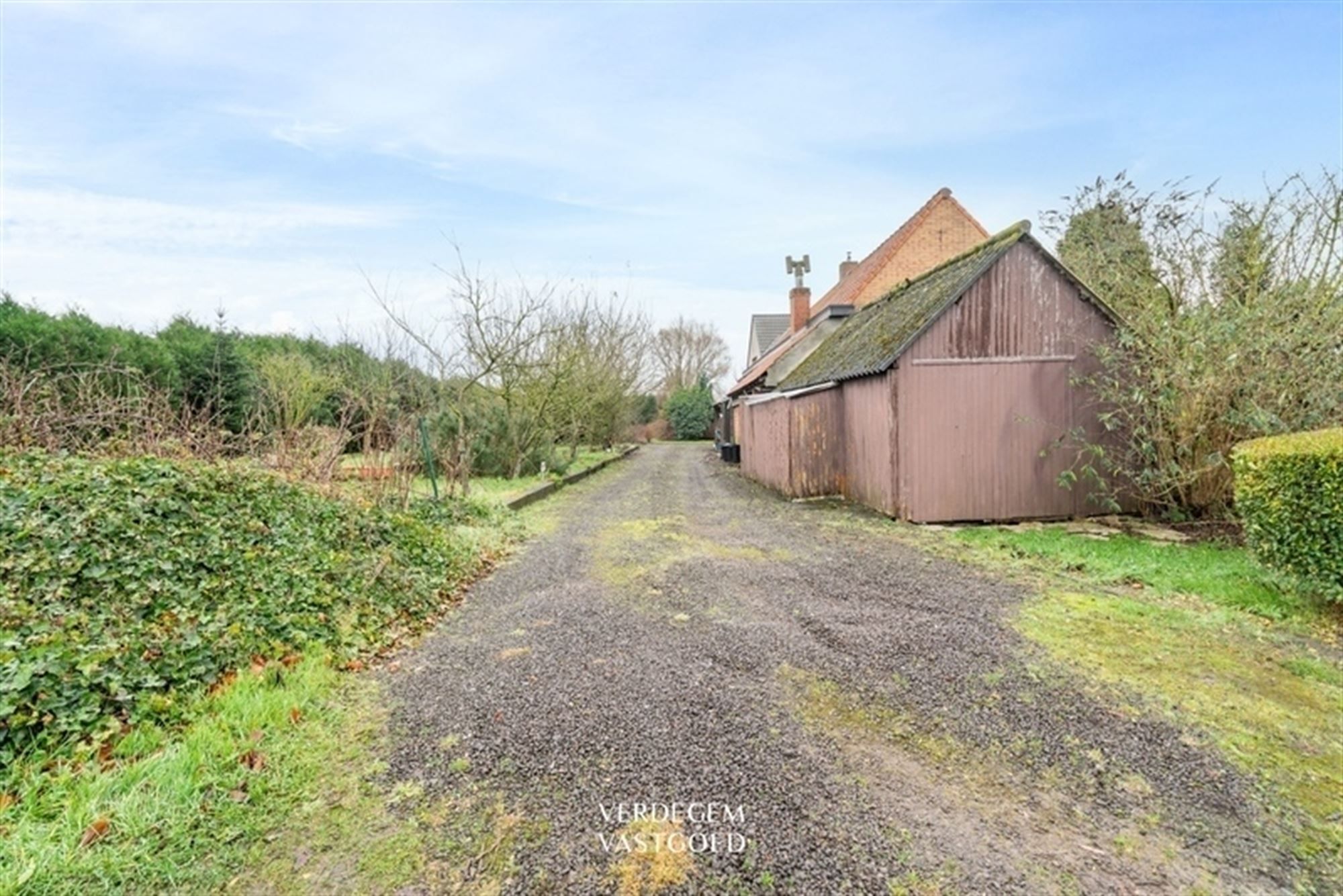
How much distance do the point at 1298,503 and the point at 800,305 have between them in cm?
1995

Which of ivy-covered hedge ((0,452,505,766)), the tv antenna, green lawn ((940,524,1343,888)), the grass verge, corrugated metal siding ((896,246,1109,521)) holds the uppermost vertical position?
the tv antenna

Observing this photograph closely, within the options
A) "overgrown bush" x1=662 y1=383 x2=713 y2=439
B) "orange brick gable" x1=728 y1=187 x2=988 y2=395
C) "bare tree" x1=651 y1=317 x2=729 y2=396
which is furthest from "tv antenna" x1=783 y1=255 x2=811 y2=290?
"bare tree" x1=651 y1=317 x2=729 y2=396

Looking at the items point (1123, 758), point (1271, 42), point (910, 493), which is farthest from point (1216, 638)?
point (1271, 42)

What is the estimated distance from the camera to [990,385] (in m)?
9.29

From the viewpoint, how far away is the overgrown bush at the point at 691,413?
4212cm

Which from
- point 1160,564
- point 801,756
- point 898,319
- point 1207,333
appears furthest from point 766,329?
point 801,756

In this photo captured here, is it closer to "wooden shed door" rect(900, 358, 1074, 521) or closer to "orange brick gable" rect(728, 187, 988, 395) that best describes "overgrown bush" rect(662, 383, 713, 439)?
"orange brick gable" rect(728, 187, 988, 395)

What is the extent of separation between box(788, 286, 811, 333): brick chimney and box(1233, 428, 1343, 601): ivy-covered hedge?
749 inches

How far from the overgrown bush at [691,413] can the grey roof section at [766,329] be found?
329 inches

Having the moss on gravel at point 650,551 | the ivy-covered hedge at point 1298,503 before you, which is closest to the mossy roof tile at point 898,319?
the moss on gravel at point 650,551

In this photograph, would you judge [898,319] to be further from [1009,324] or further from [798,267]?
[798,267]

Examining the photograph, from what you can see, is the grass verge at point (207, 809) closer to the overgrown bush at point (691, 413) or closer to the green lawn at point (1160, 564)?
the green lawn at point (1160, 564)

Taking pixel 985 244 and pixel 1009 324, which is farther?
pixel 985 244

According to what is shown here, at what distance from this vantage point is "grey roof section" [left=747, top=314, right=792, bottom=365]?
106 ft
